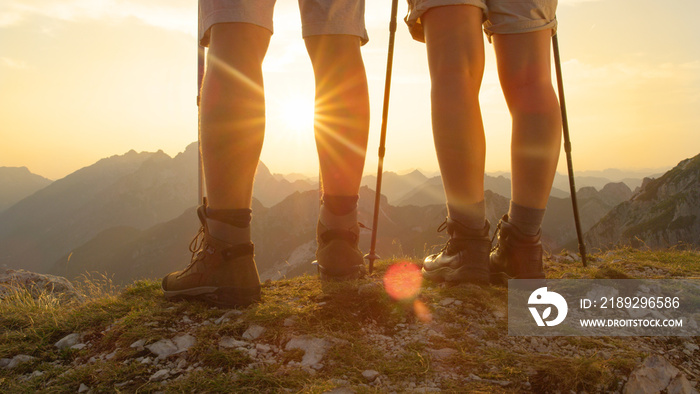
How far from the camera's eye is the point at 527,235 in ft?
9.25

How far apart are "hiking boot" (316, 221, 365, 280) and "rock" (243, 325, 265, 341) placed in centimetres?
91

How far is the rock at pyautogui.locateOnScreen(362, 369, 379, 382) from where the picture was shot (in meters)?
1.63

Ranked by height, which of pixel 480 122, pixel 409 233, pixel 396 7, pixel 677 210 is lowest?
pixel 409 233

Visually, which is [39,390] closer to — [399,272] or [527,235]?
[399,272]

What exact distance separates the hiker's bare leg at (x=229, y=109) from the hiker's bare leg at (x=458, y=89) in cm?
118

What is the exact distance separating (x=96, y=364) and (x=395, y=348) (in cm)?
136

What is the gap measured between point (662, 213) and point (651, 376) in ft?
282

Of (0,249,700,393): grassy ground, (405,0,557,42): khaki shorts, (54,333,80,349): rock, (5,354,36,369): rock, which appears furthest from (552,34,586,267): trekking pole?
(5,354,36,369): rock

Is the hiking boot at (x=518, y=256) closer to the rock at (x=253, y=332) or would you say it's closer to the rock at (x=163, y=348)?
the rock at (x=253, y=332)

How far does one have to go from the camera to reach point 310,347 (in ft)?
6.22

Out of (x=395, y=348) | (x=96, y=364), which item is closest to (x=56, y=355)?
(x=96, y=364)

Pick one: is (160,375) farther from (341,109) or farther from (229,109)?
(341,109)

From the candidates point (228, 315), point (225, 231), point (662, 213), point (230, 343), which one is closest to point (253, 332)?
point (230, 343)

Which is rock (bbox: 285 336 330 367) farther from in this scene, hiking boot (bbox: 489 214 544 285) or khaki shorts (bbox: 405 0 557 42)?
khaki shorts (bbox: 405 0 557 42)
